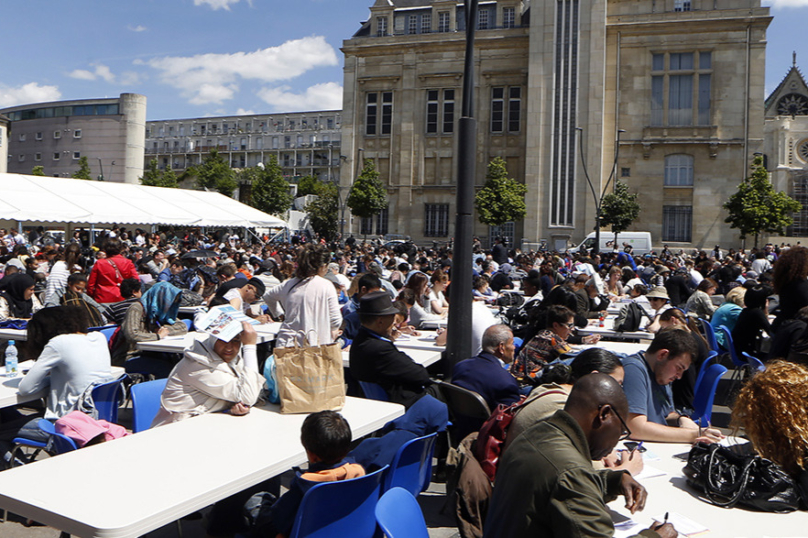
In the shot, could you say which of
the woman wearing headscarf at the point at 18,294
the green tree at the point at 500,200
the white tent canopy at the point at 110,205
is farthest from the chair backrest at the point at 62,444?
the green tree at the point at 500,200

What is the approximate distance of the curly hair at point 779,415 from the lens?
3256 millimetres

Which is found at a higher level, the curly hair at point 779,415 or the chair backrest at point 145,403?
the curly hair at point 779,415

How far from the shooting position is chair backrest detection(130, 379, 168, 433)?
15.4 ft

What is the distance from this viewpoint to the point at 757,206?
1453 inches

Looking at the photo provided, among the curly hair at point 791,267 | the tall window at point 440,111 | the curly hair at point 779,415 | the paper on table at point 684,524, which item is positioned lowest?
the paper on table at point 684,524

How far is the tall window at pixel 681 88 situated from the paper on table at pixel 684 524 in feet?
142

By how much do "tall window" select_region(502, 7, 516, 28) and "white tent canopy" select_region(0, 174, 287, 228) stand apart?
25.2 meters

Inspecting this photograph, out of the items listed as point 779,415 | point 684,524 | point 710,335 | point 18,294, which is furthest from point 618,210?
point 684,524

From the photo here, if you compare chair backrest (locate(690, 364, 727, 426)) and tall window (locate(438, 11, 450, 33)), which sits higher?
tall window (locate(438, 11, 450, 33))

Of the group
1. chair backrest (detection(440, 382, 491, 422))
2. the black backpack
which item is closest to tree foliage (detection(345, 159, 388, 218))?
the black backpack

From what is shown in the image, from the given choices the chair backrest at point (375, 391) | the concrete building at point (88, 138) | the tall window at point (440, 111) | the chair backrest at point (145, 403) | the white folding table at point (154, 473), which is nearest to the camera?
the white folding table at point (154, 473)

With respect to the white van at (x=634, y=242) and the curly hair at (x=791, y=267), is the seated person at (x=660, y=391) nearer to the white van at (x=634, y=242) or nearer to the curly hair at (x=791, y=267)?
the curly hair at (x=791, y=267)

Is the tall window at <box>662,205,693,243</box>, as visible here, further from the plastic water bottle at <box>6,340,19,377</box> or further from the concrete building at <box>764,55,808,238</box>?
the plastic water bottle at <box>6,340,19,377</box>

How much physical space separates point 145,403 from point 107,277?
5461mm
